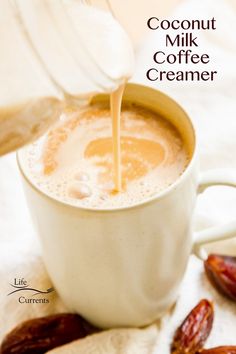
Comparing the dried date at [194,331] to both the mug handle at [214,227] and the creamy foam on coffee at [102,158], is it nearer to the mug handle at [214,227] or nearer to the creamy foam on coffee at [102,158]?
the mug handle at [214,227]

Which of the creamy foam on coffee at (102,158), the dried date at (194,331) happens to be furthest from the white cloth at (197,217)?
the creamy foam on coffee at (102,158)

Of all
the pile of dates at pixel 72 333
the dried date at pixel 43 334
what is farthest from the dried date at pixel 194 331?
the dried date at pixel 43 334

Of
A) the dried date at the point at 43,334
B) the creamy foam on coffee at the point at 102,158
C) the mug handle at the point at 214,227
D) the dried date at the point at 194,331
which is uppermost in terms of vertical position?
the creamy foam on coffee at the point at 102,158

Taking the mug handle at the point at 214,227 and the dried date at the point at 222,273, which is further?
the dried date at the point at 222,273

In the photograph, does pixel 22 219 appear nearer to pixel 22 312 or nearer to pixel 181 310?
pixel 22 312

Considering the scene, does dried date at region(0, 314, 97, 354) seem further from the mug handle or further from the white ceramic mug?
the mug handle

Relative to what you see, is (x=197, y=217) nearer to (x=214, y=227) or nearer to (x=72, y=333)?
(x=214, y=227)

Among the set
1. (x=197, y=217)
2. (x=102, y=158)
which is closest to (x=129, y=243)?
(x=102, y=158)

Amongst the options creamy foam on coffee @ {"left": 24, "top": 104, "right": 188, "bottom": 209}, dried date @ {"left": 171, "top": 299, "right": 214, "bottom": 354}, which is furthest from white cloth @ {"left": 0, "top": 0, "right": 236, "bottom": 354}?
creamy foam on coffee @ {"left": 24, "top": 104, "right": 188, "bottom": 209}

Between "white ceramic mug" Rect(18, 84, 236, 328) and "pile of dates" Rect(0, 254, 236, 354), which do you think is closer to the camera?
"white ceramic mug" Rect(18, 84, 236, 328)

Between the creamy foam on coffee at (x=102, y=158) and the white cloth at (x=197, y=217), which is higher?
the creamy foam on coffee at (x=102, y=158)
